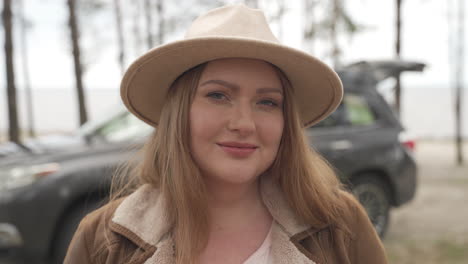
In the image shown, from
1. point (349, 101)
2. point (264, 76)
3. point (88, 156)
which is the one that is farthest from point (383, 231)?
point (264, 76)

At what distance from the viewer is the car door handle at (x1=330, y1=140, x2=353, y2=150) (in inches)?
183

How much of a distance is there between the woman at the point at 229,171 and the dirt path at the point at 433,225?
3066 millimetres

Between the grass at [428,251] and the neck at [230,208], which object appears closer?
the neck at [230,208]

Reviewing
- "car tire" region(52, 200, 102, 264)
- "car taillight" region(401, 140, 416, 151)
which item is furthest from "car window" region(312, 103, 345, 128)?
"car tire" region(52, 200, 102, 264)

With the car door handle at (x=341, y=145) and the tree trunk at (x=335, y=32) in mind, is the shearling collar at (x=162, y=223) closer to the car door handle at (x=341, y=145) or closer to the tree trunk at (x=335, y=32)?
the car door handle at (x=341, y=145)

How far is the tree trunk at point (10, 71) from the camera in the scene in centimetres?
908

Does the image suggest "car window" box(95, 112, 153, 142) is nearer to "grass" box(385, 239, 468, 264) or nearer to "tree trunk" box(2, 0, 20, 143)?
"grass" box(385, 239, 468, 264)

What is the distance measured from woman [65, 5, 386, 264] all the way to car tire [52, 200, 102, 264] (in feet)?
7.25

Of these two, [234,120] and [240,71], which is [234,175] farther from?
[240,71]

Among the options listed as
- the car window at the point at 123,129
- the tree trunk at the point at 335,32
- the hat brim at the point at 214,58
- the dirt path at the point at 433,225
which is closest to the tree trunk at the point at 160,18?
the tree trunk at the point at 335,32

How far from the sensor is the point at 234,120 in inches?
55.1

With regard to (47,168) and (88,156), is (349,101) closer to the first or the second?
(88,156)

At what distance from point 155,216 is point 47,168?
96.9 inches

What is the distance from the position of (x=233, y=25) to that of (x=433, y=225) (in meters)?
5.18
